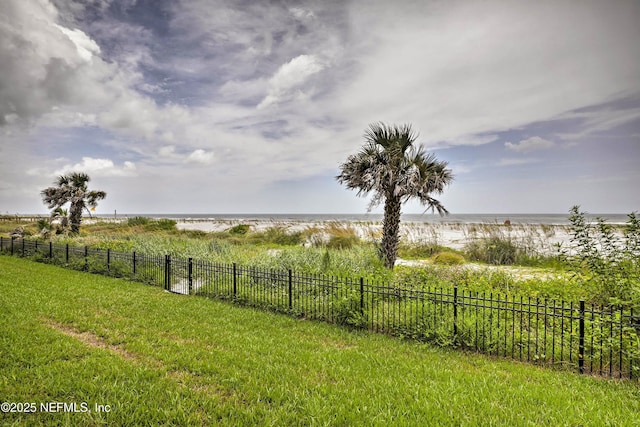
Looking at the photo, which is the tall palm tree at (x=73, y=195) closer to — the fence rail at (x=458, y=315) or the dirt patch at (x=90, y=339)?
the fence rail at (x=458, y=315)

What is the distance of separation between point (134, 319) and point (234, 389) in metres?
4.42

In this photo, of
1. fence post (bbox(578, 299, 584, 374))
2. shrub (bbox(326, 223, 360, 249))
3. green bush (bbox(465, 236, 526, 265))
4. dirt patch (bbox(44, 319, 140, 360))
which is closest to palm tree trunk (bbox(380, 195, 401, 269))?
shrub (bbox(326, 223, 360, 249))

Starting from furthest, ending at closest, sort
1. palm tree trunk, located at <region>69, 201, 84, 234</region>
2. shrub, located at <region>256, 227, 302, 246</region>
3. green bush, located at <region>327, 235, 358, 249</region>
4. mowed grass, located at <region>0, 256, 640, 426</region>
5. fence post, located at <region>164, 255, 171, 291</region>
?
palm tree trunk, located at <region>69, 201, 84, 234</region> → shrub, located at <region>256, 227, 302, 246</region> → green bush, located at <region>327, 235, 358, 249</region> → fence post, located at <region>164, 255, 171, 291</region> → mowed grass, located at <region>0, 256, 640, 426</region>

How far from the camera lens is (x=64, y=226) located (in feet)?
78.3

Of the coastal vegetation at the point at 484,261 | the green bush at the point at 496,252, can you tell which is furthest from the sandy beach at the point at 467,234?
the green bush at the point at 496,252

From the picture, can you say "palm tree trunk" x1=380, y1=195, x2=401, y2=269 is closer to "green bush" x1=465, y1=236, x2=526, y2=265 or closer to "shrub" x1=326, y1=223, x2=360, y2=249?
"shrub" x1=326, y1=223, x2=360, y2=249

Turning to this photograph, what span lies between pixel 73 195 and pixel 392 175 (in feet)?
79.0

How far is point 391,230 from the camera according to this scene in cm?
1245

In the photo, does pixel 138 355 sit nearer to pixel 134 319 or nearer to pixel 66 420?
pixel 66 420

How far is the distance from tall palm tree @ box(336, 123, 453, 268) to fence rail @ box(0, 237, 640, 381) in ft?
13.2

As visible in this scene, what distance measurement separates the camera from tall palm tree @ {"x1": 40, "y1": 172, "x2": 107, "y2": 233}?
24656mm

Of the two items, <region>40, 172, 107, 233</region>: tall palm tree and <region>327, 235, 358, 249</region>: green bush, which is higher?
<region>40, 172, 107, 233</region>: tall palm tree

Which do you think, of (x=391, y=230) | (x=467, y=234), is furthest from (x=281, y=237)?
(x=467, y=234)

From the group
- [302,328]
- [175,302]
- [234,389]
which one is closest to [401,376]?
[234,389]
